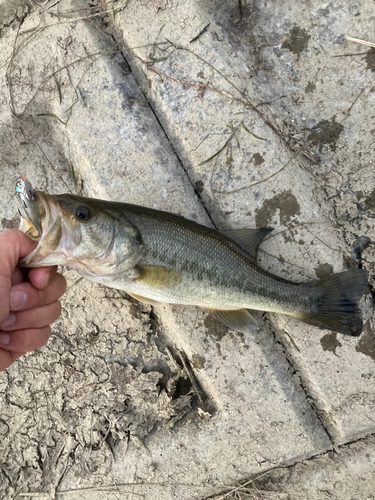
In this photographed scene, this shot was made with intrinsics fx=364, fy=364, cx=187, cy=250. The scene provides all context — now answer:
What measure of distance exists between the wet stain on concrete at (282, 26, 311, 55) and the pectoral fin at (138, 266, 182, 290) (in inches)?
111

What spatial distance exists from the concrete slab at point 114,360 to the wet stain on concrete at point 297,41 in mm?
1701

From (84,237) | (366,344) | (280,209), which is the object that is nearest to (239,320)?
(280,209)

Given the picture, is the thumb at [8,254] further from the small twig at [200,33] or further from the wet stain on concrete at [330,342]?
the wet stain on concrete at [330,342]

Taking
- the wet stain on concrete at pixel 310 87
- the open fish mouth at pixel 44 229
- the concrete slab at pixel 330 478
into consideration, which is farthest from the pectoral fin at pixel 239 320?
the wet stain on concrete at pixel 310 87

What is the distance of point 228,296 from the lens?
327 cm

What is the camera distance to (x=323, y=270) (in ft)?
12.1

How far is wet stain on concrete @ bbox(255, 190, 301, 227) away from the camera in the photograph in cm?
373

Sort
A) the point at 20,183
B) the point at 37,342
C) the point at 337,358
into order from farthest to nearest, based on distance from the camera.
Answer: the point at 337,358
the point at 37,342
the point at 20,183

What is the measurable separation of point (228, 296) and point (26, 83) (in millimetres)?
3209

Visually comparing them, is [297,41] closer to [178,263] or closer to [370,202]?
[370,202]

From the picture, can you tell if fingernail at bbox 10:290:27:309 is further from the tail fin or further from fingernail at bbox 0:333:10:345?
the tail fin

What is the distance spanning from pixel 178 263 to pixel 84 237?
0.80 m

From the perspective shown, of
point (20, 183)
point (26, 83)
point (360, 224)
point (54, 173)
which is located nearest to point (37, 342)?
point (20, 183)

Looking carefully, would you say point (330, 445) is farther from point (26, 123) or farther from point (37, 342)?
point (26, 123)
